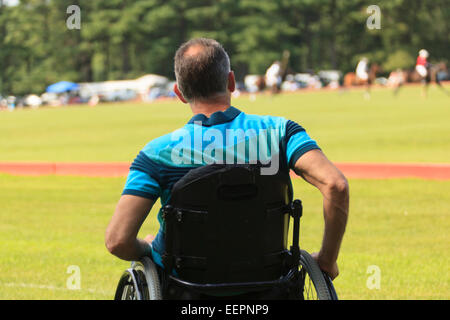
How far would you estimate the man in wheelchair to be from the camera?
3.28 m

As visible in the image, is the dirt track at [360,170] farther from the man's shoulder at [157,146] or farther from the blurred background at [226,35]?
the blurred background at [226,35]

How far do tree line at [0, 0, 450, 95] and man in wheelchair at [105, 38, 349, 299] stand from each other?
95.5 metres

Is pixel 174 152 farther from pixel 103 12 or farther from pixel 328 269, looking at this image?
pixel 103 12

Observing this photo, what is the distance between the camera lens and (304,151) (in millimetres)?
3344

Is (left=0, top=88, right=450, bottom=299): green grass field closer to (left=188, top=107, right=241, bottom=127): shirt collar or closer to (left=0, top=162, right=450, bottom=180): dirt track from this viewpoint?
(left=0, top=162, right=450, bottom=180): dirt track

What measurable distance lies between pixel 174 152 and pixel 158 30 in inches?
4088

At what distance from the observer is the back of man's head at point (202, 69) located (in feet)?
11.2

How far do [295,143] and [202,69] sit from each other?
470 mm

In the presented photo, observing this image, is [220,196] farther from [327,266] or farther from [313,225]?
[313,225]

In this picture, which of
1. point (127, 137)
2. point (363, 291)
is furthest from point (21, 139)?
point (363, 291)

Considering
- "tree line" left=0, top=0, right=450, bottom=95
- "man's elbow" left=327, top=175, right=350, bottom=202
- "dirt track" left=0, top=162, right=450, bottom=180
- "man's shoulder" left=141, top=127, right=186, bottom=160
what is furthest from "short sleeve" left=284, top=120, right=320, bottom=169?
"tree line" left=0, top=0, right=450, bottom=95

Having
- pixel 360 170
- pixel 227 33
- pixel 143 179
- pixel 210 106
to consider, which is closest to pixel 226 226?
pixel 143 179

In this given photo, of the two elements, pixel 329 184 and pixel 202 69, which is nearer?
pixel 329 184

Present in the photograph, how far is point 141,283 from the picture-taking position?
3625mm
